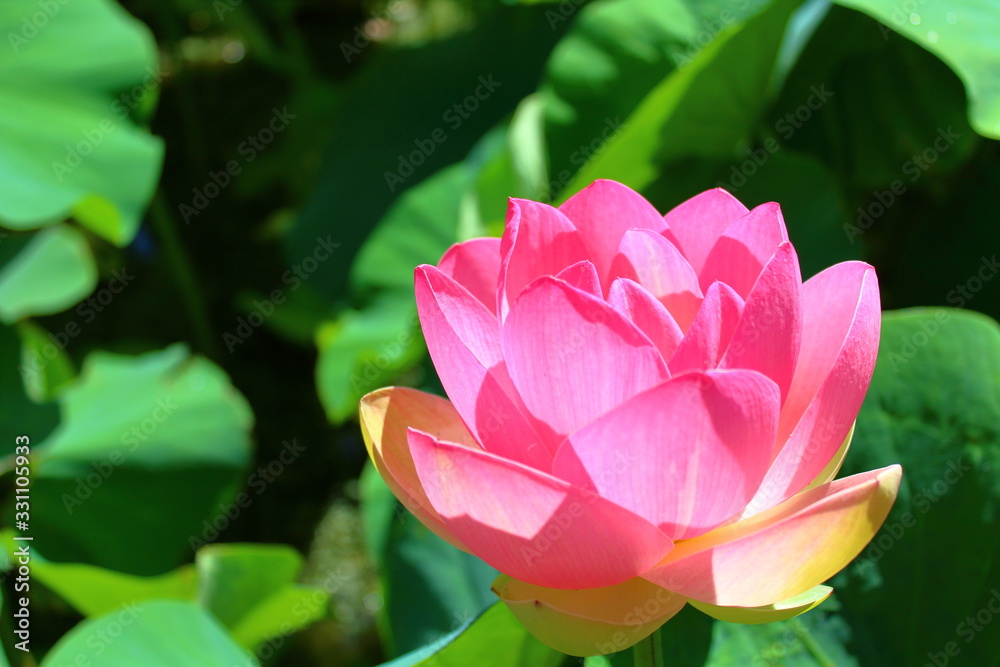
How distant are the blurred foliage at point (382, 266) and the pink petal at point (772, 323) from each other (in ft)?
0.60

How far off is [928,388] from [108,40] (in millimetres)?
1054

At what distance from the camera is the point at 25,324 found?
127 cm

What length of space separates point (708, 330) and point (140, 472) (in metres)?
0.97

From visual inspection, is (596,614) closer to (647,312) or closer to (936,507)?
(647,312)

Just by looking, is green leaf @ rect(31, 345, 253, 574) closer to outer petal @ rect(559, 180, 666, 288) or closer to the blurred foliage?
the blurred foliage

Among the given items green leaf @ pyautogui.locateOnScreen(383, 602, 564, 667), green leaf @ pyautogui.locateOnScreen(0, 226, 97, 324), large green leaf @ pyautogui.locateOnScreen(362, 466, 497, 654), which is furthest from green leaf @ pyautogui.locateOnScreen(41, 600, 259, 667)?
green leaf @ pyautogui.locateOnScreen(0, 226, 97, 324)

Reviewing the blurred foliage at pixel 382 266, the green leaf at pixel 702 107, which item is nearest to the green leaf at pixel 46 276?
the blurred foliage at pixel 382 266

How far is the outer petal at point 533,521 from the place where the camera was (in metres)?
0.28

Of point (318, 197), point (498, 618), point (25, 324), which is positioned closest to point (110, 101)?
point (25, 324)

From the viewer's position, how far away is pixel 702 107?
28.0 inches

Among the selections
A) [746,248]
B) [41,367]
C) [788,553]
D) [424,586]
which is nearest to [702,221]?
[746,248]

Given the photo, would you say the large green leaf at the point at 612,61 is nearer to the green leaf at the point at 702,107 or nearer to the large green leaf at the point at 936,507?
the green leaf at the point at 702,107

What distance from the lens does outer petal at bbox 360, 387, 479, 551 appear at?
0.33 meters

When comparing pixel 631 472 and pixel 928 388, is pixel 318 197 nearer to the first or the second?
pixel 928 388
